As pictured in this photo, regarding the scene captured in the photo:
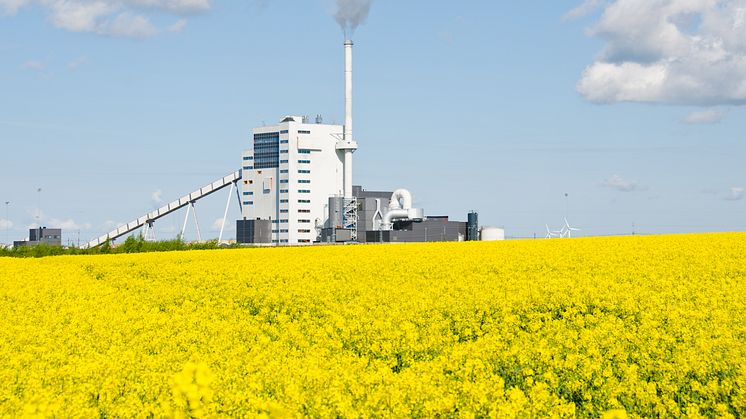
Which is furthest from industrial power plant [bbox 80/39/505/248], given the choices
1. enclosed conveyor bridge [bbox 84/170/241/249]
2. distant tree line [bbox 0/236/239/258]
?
distant tree line [bbox 0/236/239/258]

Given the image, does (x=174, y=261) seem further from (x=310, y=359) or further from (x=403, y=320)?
(x=310, y=359)

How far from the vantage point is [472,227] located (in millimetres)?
111375

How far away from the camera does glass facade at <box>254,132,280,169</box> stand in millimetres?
160250

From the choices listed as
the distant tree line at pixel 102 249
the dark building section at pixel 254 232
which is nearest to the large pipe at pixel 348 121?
the dark building section at pixel 254 232

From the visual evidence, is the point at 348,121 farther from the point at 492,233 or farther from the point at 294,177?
the point at 492,233

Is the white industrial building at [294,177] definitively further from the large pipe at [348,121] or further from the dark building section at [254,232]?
the large pipe at [348,121]

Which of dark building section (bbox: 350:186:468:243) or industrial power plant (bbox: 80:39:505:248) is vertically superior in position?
industrial power plant (bbox: 80:39:505:248)

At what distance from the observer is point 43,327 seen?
1406cm

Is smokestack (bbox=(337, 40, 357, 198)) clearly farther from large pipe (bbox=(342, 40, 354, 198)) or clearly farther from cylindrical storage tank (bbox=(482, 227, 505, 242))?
cylindrical storage tank (bbox=(482, 227, 505, 242))

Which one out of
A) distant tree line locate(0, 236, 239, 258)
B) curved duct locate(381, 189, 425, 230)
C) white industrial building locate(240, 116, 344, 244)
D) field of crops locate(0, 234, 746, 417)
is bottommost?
field of crops locate(0, 234, 746, 417)

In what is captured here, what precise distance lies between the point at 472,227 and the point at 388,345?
328ft

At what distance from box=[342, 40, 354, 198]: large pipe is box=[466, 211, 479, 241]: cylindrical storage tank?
2372 centimetres

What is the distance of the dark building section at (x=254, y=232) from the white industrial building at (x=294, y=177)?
18.7 m

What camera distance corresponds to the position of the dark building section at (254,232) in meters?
138
